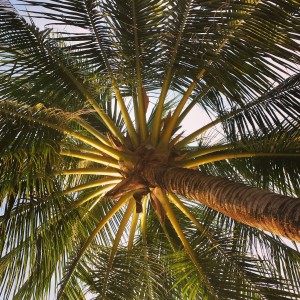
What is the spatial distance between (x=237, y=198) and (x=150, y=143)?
1927 mm

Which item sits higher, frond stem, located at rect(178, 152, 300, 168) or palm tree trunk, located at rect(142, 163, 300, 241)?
frond stem, located at rect(178, 152, 300, 168)

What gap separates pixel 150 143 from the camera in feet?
17.7

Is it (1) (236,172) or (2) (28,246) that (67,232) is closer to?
(2) (28,246)

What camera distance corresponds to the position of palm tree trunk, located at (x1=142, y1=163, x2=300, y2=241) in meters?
2.99

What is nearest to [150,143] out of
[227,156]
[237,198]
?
[227,156]

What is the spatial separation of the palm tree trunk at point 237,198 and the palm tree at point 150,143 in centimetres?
1

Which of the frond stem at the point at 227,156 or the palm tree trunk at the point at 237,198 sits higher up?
the frond stem at the point at 227,156

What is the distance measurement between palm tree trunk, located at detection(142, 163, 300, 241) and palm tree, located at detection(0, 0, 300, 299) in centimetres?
1

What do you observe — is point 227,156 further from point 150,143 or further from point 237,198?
point 237,198

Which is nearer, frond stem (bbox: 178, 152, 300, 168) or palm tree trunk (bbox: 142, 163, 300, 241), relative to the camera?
palm tree trunk (bbox: 142, 163, 300, 241)

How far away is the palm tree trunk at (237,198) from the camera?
2986 mm

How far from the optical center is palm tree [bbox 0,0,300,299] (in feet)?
13.8

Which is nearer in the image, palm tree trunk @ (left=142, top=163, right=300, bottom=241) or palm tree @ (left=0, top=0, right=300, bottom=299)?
palm tree trunk @ (left=142, top=163, right=300, bottom=241)

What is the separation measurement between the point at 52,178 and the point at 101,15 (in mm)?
1717
